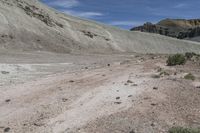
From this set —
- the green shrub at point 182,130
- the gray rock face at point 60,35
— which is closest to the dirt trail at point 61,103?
the green shrub at point 182,130

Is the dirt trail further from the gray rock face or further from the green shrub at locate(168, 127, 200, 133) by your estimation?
the gray rock face

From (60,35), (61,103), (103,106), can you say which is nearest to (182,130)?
(103,106)

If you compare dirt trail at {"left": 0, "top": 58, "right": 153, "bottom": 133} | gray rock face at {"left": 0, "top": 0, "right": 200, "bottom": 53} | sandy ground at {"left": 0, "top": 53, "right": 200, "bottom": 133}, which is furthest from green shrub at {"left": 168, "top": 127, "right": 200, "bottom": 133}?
gray rock face at {"left": 0, "top": 0, "right": 200, "bottom": 53}

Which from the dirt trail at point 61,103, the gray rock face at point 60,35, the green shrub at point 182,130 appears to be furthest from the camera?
the gray rock face at point 60,35

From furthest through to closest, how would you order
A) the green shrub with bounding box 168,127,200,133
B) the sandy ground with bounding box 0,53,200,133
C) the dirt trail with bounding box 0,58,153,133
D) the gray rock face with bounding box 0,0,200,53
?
the gray rock face with bounding box 0,0,200,53
the dirt trail with bounding box 0,58,153,133
the sandy ground with bounding box 0,53,200,133
the green shrub with bounding box 168,127,200,133

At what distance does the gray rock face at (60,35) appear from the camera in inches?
2500

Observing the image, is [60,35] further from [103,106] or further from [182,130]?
[182,130]

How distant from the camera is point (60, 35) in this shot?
71.5 metres

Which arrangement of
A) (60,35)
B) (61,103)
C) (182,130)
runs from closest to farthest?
(182,130) < (61,103) < (60,35)

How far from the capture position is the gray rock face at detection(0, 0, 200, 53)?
2500 inches

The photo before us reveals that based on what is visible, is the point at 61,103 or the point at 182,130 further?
the point at 61,103

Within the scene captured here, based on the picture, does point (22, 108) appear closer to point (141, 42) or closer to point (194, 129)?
point (194, 129)

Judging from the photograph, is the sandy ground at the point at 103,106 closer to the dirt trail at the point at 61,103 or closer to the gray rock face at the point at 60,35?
the dirt trail at the point at 61,103

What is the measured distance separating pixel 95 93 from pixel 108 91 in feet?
1.65
